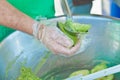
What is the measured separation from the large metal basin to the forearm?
12cm

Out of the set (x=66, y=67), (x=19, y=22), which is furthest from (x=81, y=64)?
(x=19, y=22)

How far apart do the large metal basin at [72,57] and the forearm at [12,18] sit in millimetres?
120

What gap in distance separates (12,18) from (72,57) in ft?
0.89

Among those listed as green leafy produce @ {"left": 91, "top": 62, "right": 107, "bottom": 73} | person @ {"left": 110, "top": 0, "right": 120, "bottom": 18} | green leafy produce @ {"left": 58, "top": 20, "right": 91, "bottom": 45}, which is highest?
person @ {"left": 110, "top": 0, "right": 120, "bottom": 18}

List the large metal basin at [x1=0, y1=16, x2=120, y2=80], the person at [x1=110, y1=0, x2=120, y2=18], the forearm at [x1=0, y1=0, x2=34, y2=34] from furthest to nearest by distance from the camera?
the person at [x1=110, y1=0, x2=120, y2=18] < the large metal basin at [x1=0, y1=16, x2=120, y2=80] < the forearm at [x1=0, y1=0, x2=34, y2=34]

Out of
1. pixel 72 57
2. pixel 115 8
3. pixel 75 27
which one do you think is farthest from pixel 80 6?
pixel 75 27

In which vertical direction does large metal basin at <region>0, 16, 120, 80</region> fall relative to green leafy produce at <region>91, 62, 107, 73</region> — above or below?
above

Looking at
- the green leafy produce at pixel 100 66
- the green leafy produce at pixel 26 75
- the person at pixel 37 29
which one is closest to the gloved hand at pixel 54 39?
the person at pixel 37 29

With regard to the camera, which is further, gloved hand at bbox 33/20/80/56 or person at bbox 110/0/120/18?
person at bbox 110/0/120/18

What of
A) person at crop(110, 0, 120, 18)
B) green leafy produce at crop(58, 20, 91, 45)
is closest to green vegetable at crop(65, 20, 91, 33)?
green leafy produce at crop(58, 20, 91, 45)

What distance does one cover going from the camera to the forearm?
0.62 meters

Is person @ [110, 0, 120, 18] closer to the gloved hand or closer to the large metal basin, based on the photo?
the large metal basin

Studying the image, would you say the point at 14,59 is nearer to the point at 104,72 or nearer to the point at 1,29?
the point at 1,29

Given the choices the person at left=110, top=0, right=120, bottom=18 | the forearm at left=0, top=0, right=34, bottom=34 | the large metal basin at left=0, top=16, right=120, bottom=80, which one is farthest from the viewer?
the person at left=110, top=0, right=120, bottom=18
